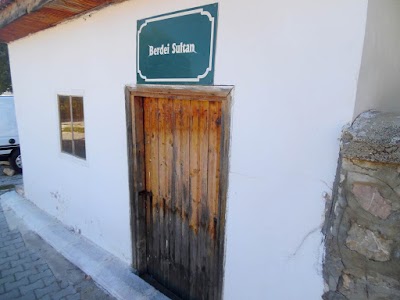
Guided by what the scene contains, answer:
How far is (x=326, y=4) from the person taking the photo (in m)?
1.61

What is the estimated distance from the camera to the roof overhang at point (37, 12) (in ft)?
10.1

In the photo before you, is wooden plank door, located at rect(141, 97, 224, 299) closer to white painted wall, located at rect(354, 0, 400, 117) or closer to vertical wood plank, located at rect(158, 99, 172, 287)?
vertical wood plank, located at rect(158, 99, 172, 287)

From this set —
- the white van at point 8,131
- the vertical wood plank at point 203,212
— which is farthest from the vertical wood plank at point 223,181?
the white van at point 8,131

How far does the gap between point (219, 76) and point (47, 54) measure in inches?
130

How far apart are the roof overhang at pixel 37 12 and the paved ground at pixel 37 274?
3.10 metres

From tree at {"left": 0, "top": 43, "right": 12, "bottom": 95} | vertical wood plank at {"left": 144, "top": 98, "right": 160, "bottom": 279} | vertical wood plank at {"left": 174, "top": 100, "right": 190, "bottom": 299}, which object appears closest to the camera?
vertical wood plank at {"left": 174, "top": 100, "right": 190, "bottom": 299}

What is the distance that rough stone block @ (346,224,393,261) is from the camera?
1475 mm

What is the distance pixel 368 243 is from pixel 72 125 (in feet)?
12.7

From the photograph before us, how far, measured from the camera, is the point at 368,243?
1.51 meters

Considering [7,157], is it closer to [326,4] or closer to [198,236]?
[198,236]

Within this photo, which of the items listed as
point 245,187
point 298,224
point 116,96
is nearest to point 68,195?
point 116,96

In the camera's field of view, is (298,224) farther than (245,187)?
No

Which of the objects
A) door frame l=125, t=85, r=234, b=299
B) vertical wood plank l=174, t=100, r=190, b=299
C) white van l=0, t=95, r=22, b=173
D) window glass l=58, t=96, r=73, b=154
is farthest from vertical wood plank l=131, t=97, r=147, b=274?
white van l=0, t=95, r=22, b=173

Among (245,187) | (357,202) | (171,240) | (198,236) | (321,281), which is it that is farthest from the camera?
(171,240)
